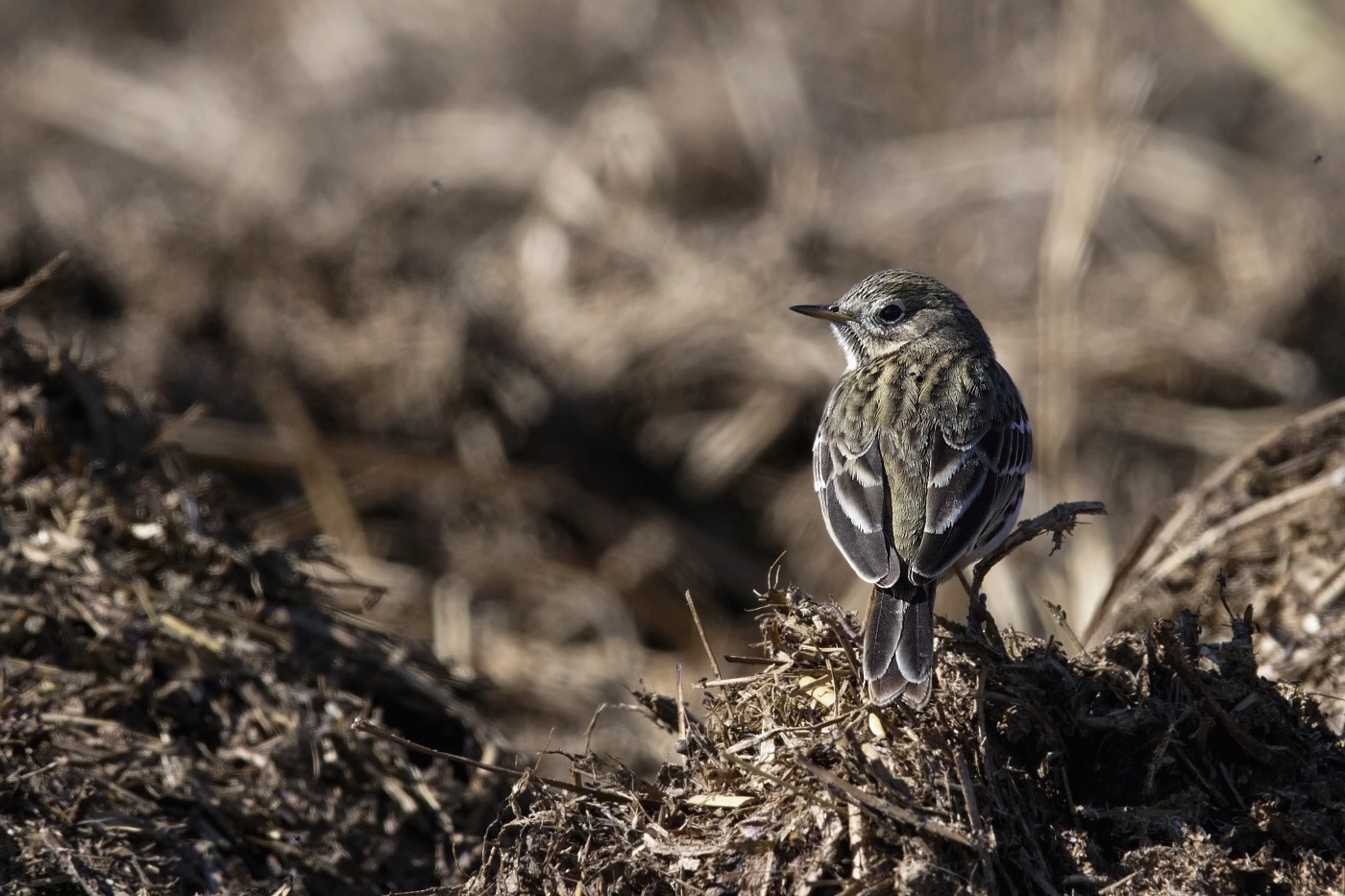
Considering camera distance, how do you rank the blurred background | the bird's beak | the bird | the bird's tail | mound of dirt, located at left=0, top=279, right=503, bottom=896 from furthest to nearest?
1. the blurred background
2. the bird's beak
3. mound of dirt, located at left=0, top=279, right=503, bottom=896
4. the bird
5. the bird's tail

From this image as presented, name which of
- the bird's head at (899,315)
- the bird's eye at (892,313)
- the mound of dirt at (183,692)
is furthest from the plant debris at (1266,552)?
the mound of dirt at (183,692)

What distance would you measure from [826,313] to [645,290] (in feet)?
18.7

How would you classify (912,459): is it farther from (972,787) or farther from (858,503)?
(972,787)

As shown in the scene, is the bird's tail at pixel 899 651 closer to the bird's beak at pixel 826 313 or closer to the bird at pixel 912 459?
the bird at pixel 912 459

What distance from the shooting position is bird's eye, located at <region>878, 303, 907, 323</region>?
22.2 ft

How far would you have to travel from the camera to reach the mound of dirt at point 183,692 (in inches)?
203

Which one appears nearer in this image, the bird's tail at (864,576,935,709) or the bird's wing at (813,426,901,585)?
the bird's tail at (864,576,935,709)

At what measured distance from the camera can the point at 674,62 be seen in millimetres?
16656

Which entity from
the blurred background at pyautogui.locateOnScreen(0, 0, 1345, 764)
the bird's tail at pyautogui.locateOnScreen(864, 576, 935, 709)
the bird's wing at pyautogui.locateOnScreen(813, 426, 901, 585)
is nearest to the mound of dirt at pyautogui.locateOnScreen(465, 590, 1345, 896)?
the bird's tail at pyautogui.locateOnScreen(864, 576, 935, 709)

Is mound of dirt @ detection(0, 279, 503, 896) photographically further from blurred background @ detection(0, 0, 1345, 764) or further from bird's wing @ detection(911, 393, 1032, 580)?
bird's wing @ detection(911, 393, 1032, 580)

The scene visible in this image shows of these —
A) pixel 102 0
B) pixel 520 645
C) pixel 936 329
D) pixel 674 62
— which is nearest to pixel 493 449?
pixel 520 645

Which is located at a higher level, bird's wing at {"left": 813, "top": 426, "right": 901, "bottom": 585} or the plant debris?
the plant debris

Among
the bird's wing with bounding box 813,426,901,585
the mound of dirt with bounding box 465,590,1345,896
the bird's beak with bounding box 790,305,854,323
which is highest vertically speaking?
the bird's beak with bounding box 790,305,854,323

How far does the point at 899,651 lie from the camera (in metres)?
4.38
